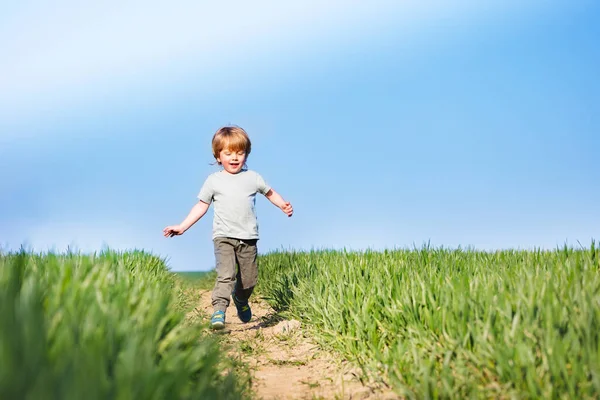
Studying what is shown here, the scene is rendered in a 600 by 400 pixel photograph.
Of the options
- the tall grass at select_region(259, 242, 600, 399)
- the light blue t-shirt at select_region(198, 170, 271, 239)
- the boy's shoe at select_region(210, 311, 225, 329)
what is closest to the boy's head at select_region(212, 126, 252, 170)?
the light blue t-shirt at select_region(198, 170, 271, 239)

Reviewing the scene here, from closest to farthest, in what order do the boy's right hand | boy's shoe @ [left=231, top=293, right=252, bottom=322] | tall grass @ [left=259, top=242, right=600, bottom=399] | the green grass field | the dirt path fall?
1. the green grass field
2. tall grass @ [left=259, top=242, right=600, bottom=399]
3. the dirt path
4. the boy's right hand
5. boy's shoe @ [left=231, top=293, right=252, bottom=322]

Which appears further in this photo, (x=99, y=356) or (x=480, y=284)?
(x=480, y=284)

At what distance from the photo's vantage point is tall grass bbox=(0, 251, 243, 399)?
178cm

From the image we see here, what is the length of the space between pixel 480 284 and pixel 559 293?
0.51 metres

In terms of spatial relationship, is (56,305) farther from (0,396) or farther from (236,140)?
(236,140)

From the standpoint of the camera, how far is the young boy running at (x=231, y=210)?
19.7 ft

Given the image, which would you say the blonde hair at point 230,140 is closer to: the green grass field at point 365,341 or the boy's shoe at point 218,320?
the boy's shoe at point 218,320

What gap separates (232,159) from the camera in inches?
239

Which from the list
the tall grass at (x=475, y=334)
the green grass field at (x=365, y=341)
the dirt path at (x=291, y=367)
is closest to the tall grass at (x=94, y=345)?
the green grass field at (x=365, y=341)

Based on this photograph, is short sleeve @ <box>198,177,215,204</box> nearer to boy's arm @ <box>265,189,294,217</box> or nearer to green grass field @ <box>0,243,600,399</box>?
boy's arm @ <box>265,189,294,217</box>

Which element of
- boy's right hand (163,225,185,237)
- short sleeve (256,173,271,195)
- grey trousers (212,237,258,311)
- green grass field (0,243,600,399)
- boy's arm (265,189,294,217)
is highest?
short sleeve (256,173,271,195)

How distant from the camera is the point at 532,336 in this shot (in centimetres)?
277

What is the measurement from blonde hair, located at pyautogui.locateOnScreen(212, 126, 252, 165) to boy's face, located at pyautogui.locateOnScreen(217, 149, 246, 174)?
4 cm

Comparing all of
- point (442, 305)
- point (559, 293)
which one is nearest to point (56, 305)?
point (442, 305)
